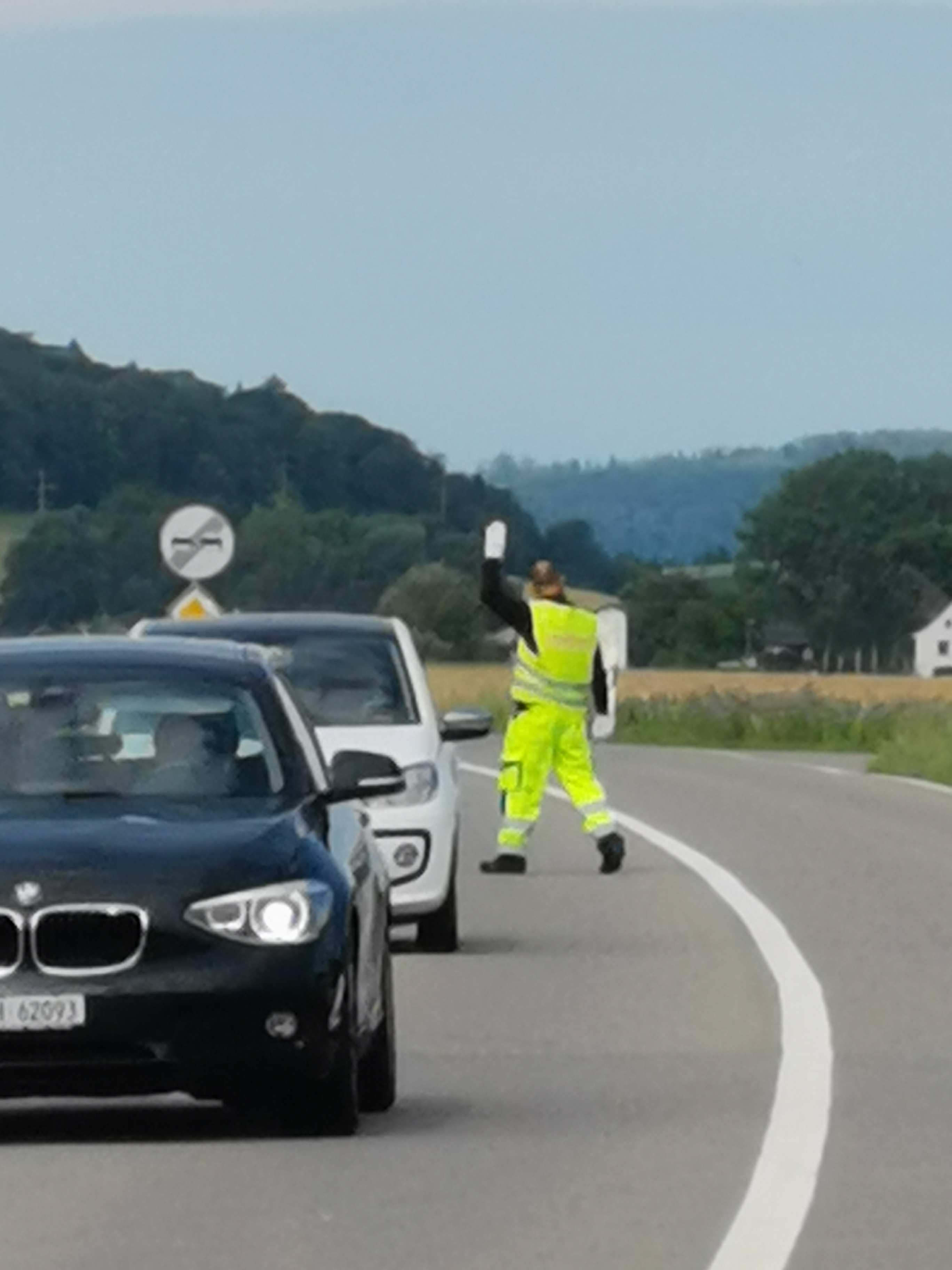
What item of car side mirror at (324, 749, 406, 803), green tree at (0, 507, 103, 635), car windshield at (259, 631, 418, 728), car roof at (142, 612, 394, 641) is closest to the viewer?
car side mirror at (324, 749, 406, 803)

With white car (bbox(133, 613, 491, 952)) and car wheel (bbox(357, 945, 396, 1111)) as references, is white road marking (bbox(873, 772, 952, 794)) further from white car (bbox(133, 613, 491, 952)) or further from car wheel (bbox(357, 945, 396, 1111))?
car wheel (bbox(357, 945, 396, 1111))

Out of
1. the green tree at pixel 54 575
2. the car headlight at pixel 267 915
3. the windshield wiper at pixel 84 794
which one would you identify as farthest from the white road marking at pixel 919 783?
the green tree at pixel 54 575

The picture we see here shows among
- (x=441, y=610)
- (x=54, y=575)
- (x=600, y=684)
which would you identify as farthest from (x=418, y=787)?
(x=441, y=610)

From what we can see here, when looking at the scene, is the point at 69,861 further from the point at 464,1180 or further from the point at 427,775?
the point at 427,775

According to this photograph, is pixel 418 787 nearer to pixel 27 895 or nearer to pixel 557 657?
pixel 557 657

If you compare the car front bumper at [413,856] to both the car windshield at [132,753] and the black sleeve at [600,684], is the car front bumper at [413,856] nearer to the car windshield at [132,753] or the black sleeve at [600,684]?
the black sleeve at [600,684]

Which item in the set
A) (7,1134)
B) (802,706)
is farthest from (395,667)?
(802,706)

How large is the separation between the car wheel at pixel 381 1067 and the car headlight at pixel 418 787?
6990mm

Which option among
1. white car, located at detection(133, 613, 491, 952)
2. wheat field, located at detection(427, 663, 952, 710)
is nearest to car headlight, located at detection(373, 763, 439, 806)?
white car, located at detection(133, 613, 491, 952)

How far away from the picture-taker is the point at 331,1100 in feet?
44.5

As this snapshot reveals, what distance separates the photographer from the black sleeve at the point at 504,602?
27.2 meters

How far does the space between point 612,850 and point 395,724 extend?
580 cm

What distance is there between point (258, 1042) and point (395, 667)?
9.27 meters

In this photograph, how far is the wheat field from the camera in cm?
8306
